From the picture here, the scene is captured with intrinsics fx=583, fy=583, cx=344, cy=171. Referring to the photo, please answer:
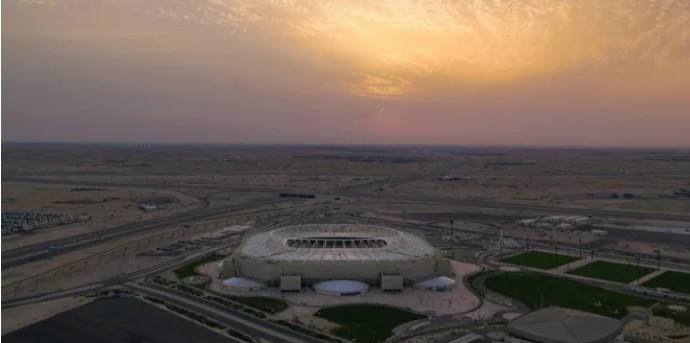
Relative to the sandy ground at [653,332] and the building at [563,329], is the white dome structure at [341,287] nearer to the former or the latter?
the building at [563,329]

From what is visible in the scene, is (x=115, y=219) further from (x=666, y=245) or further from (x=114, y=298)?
(x=666, y=245)

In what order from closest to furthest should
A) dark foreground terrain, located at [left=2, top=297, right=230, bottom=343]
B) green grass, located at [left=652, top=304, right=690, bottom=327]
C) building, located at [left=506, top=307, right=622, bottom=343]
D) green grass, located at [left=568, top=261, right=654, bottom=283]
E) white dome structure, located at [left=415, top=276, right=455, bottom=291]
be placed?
building, located at [left=506, top=307, right=622, bottom=343] → dark foreground terrain, located at [left=2, top=297, right=230, bottom=343] → green grass, located at [left=652, top=304, right=690, bottom=327] → white dome structure, located at [left=415, top=276, right=455, bottom=291] → green grass, located at [left=568, top=261, right=654, bottom=283]

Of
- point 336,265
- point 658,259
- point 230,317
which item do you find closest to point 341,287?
point 336,265

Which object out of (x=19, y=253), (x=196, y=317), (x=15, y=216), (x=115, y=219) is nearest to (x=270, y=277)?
(x=196, y=317)

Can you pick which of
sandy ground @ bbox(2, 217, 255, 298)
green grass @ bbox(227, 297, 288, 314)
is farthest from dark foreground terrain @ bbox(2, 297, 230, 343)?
sandy ground @ bbox(2, 217, 255, 298)

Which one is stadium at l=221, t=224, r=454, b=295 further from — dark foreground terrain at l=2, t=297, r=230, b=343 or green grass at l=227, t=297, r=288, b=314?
dark foreground terrain at l=2, t=297, r=230, b=343

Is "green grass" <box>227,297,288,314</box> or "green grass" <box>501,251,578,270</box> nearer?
"green grass" <box>227,297,288,314</box>

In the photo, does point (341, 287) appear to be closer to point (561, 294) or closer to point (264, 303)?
point (264, 303)
